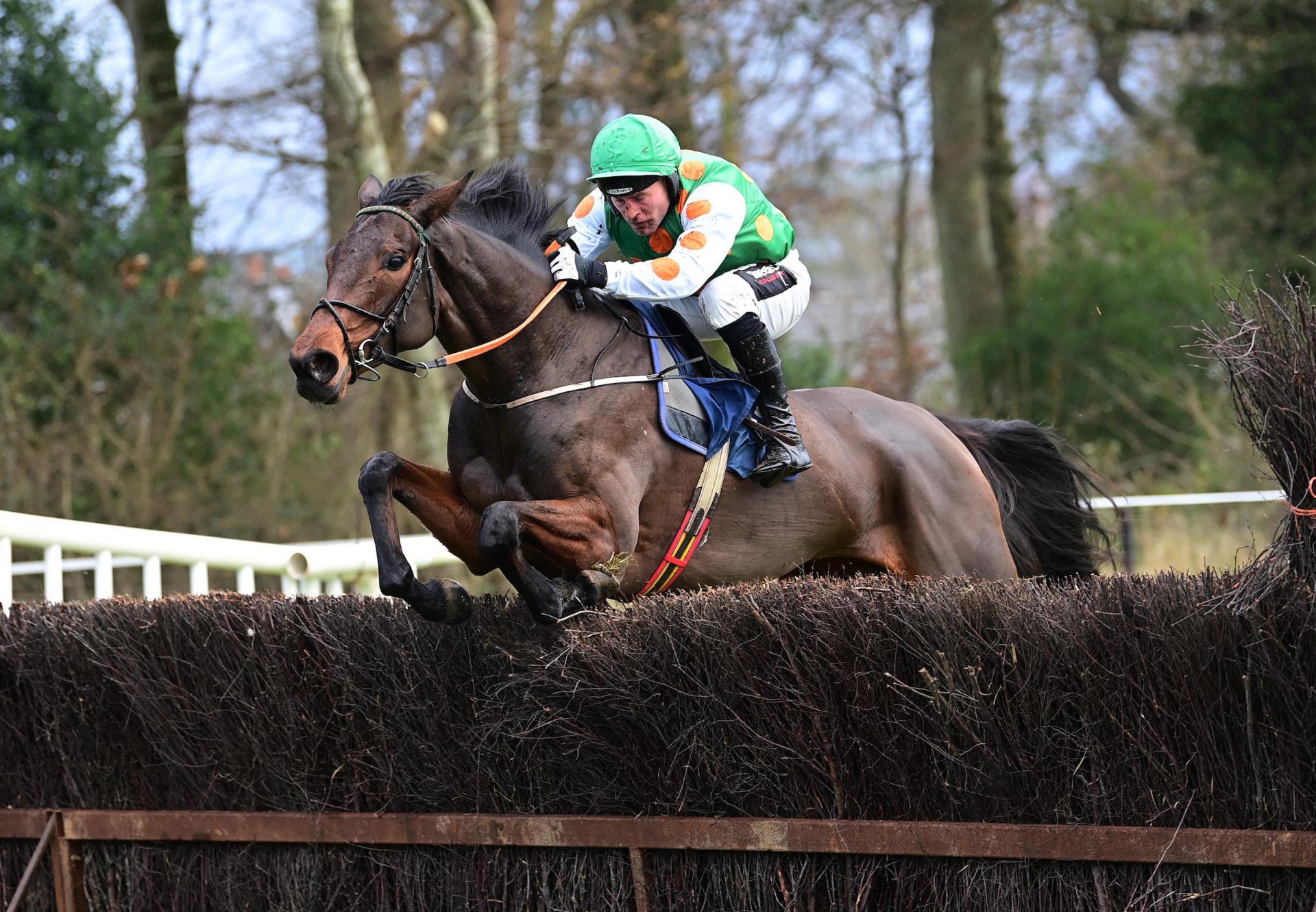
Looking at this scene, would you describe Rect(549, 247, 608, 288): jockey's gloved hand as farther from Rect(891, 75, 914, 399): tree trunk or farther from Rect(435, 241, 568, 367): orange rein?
Rect(891, 75, 914, 399): tree trunk

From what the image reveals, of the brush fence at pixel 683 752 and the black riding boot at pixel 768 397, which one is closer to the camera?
the brush fence at pixel 683 752

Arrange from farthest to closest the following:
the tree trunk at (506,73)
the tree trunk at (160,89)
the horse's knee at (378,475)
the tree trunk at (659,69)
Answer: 1. the tree trunk at (659,69)
2. the tree trunk at (506,73)
3. the tree trunk at (160,89)
4. the horse's knee at (378,475)

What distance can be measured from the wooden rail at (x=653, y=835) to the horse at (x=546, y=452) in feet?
1.99

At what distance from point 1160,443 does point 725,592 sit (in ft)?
37.3

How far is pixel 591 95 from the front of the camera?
12.8 metres

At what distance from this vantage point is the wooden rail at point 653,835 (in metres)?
3.23

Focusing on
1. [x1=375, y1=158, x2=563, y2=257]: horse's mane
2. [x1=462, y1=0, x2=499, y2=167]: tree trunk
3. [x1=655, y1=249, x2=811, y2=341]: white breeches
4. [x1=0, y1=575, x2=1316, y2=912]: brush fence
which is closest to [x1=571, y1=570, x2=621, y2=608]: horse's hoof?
[x1=0, y1=575, x2=1316, y2=912]: brush fence

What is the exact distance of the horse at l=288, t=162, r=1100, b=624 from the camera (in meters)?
4.00

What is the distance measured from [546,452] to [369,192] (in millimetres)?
965

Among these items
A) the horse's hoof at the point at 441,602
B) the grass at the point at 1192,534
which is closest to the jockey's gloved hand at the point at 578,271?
the horse's hoof at the point at 441,602

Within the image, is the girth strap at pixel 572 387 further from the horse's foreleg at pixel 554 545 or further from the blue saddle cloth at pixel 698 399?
the horse's foreleg at pixel 554 545

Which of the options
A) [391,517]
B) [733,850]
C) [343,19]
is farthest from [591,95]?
[733,850]

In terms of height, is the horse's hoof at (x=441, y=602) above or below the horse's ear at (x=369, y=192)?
below

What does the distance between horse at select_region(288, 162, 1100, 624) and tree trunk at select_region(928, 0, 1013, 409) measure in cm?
952
